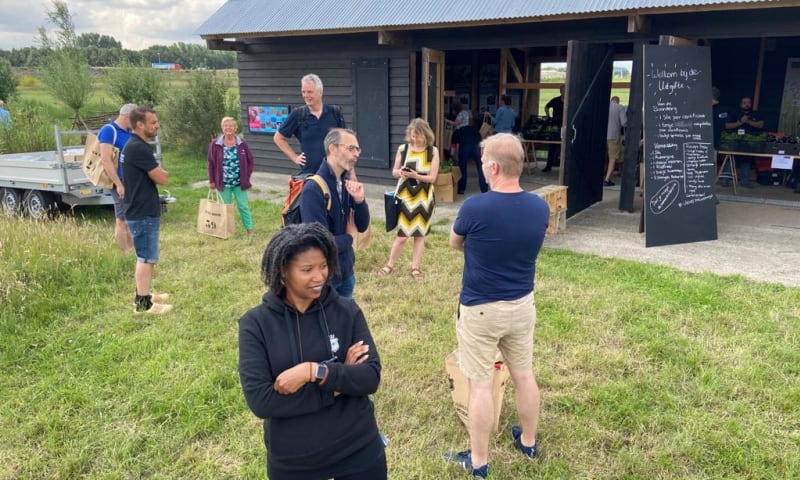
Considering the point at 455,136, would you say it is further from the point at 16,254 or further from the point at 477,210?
the point at 477,210

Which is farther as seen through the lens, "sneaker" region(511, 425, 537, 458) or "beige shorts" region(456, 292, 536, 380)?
"sneaker" region(511, 425, 537, 458)

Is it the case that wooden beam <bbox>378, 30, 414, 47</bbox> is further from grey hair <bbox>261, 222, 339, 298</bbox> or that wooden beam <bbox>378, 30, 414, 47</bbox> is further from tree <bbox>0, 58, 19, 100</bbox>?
tree <bbox>0, 58, 19, 100</bbox>

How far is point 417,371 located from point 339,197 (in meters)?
1.36

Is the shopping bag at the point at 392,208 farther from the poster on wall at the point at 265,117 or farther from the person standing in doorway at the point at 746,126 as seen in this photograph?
the person standing in doorway at the point at 746,126

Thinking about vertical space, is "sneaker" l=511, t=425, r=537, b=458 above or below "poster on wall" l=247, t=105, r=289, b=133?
below

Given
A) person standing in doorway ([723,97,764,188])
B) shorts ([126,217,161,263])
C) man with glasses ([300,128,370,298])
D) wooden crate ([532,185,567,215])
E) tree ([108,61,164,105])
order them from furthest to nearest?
1. tree ([108,61,164,105])
2. person standing in doorway ([723,97,764,188])
3. wooden crate ([532,185,567,215])
4. shorts ([126,217,161,263])
5. man with glasses ([300,128,370,298])

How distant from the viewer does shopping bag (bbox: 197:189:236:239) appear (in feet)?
23.1

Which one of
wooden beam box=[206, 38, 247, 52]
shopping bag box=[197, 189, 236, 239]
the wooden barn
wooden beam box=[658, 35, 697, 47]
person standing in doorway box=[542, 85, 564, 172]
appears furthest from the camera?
person standing in doorway box=[542, 85, 564, 172]

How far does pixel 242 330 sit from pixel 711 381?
310cm

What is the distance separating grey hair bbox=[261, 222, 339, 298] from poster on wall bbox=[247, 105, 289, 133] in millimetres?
10427

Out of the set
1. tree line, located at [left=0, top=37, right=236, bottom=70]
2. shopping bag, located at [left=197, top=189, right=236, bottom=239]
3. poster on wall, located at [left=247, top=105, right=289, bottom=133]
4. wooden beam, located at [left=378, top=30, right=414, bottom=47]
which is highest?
tree line, located at [left=0, top=37, right=236, bottom=70]

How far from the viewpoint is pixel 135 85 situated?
18719 millimetres

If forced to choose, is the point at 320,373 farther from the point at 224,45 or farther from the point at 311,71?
the point at 224,45

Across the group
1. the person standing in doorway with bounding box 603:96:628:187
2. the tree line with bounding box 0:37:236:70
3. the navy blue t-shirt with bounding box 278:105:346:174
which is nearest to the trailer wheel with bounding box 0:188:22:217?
the navy blue t-shirt with bounding box 278:105:346:174
